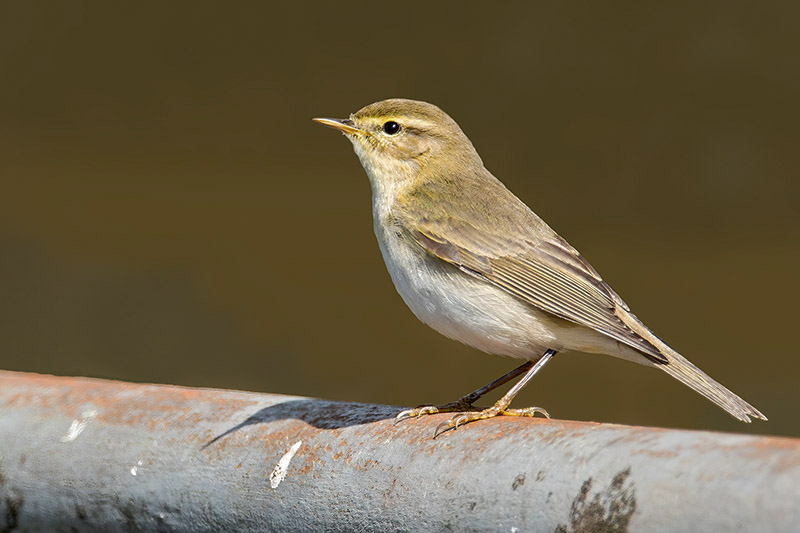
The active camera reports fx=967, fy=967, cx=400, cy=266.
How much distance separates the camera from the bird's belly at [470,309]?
309cm

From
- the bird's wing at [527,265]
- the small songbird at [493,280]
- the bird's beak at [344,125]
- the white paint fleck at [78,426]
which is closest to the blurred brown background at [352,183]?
the bird's beak at [344,125]

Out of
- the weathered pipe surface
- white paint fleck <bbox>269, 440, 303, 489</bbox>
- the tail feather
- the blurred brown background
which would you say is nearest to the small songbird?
the tail feather

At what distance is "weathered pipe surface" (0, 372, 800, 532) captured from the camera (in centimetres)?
129

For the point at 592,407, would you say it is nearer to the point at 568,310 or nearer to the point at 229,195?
the point at 229,195

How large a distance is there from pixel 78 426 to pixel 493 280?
1.47 m

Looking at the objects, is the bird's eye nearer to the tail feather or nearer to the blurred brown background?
the tail feather

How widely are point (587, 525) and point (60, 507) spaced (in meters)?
1.18

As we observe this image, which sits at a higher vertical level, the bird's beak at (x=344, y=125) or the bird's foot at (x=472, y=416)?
the bird's beak at (x=344, y=125)

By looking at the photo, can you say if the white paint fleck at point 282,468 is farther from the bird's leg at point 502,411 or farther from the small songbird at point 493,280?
the small songbird at point 493,280

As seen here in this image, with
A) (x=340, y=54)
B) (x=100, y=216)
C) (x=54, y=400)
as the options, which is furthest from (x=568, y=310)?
(x=100, y=216)

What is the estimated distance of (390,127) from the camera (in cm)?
369

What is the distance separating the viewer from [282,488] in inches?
73.2

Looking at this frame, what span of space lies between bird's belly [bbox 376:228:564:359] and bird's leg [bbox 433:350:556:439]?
0.06 meters

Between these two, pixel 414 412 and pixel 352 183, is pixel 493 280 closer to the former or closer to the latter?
pixel 414 412
